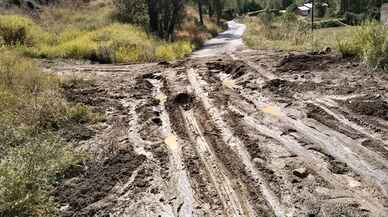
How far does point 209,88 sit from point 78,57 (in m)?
6.64

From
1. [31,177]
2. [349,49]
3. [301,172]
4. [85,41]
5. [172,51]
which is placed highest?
[85,41]

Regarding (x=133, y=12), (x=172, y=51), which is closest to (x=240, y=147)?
(x=172, y=51)

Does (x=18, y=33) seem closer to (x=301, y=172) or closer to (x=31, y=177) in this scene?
(x=31, y=177)

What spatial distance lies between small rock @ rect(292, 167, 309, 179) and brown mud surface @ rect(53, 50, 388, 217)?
2 centimetres

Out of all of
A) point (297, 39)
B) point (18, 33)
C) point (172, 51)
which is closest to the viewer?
point (18, 33)

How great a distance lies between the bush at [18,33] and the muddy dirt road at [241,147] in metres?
6.84

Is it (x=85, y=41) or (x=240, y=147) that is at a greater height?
(x=85, y=41)

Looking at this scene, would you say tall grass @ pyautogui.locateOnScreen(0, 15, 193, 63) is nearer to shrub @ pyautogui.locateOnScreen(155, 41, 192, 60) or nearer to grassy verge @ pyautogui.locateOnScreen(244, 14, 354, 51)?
shrub @ pyautogui.locateOnScreen(155, 41, 192, 60)

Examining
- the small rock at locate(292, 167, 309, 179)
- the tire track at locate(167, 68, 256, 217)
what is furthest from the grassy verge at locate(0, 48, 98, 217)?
the small rock at locate(292, 167, 309, 179)

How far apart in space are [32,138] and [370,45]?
7.57 meters

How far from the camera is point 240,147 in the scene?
597 cm

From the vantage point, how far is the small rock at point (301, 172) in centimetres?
503

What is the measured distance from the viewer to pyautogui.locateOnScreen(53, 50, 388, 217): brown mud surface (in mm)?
4621

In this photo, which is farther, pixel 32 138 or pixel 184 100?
pixel 184 100
